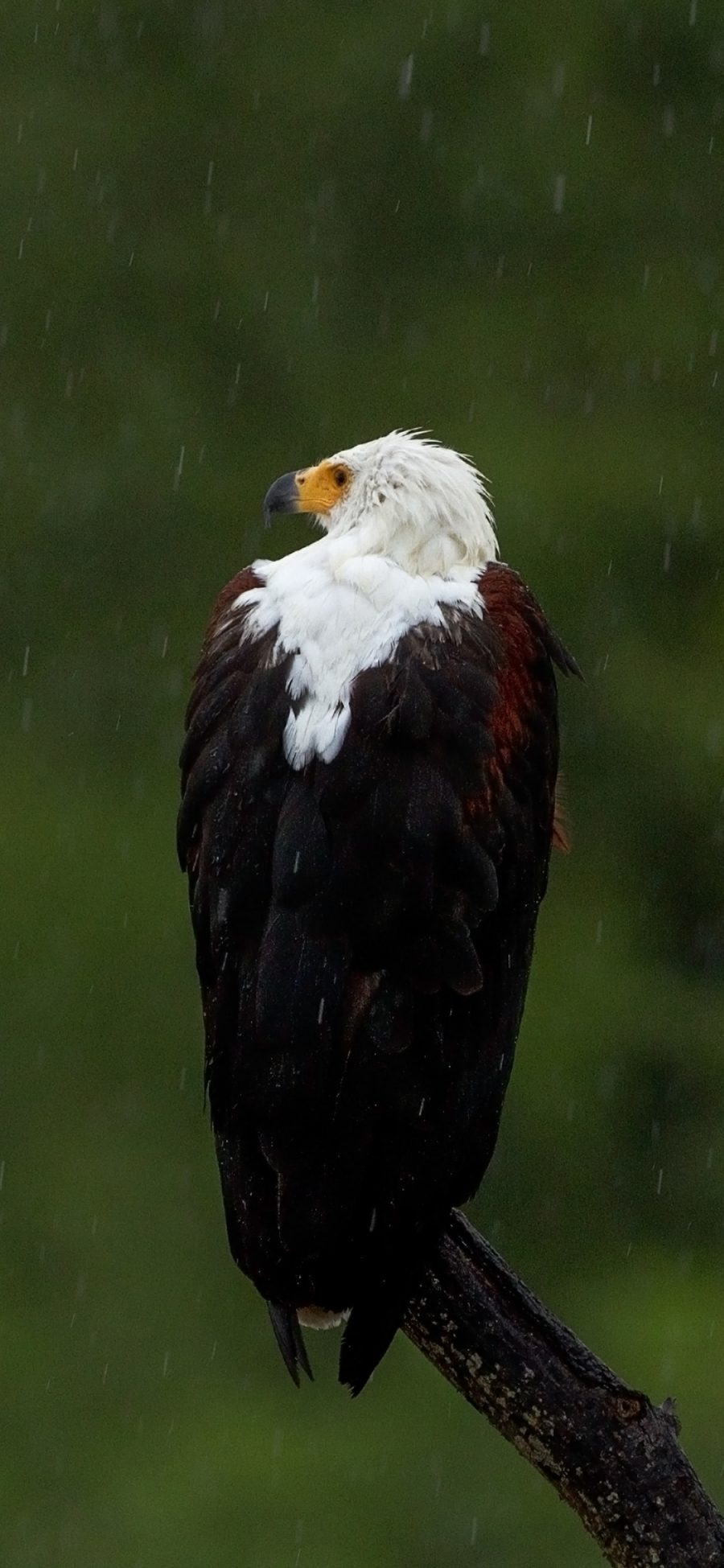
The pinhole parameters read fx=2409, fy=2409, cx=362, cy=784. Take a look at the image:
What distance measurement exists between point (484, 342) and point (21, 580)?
6.13 ft

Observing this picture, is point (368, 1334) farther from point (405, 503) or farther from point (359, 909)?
point (405, 503)

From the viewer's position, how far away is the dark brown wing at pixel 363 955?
2965 mm

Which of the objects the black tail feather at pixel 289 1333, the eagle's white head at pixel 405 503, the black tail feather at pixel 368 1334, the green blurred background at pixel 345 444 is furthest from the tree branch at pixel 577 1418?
the green blurred background at pixel 345 444

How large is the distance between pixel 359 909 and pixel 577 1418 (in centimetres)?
70

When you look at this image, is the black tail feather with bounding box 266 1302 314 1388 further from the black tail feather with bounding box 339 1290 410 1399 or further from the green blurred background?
the green blurred background

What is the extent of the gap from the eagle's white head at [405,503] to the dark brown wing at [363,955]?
0.24 meters

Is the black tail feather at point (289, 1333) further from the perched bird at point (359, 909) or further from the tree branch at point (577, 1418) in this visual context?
the tree branch at point (577, 1418)

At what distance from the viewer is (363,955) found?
9.73 ft

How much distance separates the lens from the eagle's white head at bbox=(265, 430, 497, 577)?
3395 millimetres

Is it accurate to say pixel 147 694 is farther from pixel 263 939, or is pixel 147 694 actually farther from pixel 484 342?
pixel 263 939

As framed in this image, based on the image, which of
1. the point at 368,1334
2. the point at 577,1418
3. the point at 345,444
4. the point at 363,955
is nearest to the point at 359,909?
the point at 363,955

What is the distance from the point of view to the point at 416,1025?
9.86 feet

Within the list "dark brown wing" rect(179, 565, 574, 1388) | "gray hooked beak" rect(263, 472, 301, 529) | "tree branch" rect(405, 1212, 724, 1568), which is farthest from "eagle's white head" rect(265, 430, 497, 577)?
"tree branch" rect(405, 1212, 724, 1568)

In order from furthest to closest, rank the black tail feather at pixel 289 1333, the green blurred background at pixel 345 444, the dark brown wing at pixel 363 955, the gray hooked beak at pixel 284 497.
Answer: the green blurred background at pixel 345 444, the gray hooked beak at pixel 284 497, the black tail feather at pixel 289 1333, the dark brown wing at pixel 363 955
